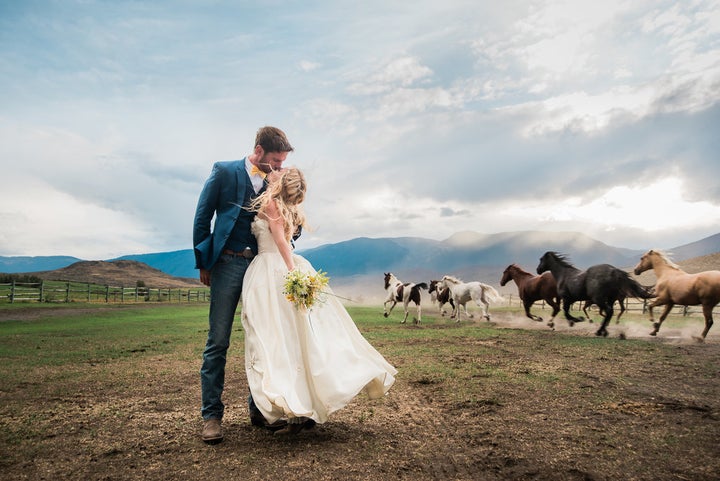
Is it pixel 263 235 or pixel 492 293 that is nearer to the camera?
pixel 263 235

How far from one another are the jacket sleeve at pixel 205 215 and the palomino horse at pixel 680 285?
38.2 feet

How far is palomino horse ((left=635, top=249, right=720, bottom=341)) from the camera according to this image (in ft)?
34.2

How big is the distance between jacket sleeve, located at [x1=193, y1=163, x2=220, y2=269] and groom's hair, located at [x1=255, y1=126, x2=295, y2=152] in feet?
1.60

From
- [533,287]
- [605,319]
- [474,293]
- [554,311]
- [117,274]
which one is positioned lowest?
[554,311]

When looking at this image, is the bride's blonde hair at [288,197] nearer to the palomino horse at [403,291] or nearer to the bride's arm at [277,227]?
the bride's arm at [277,227]

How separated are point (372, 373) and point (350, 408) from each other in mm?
1291

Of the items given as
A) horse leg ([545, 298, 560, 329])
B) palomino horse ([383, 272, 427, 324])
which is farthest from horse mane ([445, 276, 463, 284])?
horse leg ([545, 298, 560, 329])

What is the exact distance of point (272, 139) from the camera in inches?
155

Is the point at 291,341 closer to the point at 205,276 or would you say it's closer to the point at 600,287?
the point at 205,276

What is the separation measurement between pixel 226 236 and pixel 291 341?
1101 mm

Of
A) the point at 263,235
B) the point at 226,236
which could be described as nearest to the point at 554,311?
the point at 263,235

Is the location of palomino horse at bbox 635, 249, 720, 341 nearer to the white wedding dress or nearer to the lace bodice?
the white wedding dress

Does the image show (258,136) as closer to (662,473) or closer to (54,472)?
(54,472)

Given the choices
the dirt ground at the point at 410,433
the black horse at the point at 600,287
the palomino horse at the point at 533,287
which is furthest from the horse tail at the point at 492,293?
the dirt ground at the point at 410,433
